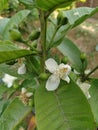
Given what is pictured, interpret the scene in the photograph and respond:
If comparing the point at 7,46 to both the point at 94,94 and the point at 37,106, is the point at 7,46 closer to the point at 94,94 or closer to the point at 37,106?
the point at 37,106

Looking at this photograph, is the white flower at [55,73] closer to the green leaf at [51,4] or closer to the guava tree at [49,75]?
the guava tree at [49,75]

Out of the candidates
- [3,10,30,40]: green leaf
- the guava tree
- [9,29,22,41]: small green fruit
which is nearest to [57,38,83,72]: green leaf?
the guava tree

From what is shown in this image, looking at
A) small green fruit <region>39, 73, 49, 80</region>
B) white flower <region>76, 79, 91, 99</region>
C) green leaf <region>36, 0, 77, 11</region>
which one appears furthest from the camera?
white flower <region>76, 79, 91, 99</region>

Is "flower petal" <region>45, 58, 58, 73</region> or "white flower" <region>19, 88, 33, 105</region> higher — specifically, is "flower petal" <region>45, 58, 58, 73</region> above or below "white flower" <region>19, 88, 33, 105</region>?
above

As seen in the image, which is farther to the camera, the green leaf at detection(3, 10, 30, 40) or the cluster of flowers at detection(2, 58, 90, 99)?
the green leaf at detection(3, 10, 30, 40)

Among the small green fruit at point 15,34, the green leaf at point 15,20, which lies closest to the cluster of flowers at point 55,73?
the small green fruit at point 15,34

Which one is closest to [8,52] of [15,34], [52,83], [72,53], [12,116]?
[15,34]

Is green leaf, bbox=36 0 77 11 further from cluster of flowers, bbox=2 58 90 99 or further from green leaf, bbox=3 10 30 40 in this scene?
green leaf, bbox=3 10 30 40

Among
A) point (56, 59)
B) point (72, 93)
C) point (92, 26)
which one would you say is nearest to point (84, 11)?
point (56, 59)
